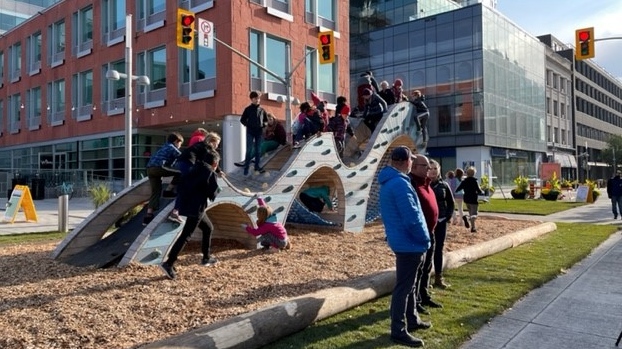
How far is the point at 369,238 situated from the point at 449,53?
38449 mm

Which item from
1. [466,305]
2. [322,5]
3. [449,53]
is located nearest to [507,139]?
[449,53]

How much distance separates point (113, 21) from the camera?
3186cm

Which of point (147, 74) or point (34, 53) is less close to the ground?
point (34, 53)

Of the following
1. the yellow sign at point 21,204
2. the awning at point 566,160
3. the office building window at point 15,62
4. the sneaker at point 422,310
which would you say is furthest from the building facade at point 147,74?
the awning at point 566,160

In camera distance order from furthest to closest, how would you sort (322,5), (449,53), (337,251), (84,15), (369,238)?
1. (449,53)
2. (84,15)
3. (322,5)
4. (369,238)
5. (337,251)

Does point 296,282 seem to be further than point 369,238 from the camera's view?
No

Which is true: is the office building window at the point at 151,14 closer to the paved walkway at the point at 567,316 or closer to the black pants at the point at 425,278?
the paved walkway at the point at 567,316

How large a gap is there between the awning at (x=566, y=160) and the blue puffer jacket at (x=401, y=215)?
60009 mm

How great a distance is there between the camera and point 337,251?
30.6 feet

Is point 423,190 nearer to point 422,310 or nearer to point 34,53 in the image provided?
point 422,310

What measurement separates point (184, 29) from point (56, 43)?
26.8 m

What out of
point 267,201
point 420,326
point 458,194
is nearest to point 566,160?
point 458,194

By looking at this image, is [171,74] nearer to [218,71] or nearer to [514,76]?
[218,71]

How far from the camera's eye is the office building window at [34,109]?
3941cm
